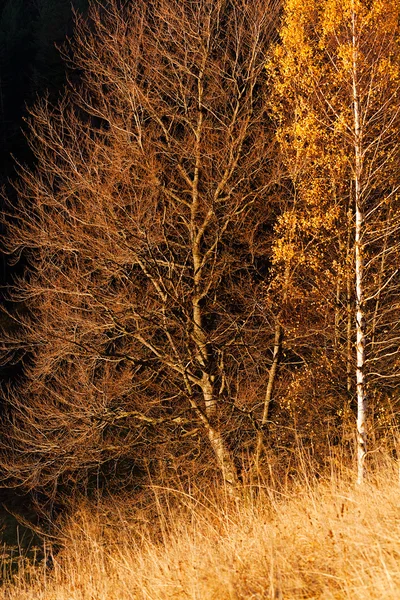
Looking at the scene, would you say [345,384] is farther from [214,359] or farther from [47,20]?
[47,20]

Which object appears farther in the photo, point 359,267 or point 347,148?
point 347,148

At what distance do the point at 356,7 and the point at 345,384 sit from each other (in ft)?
17.0

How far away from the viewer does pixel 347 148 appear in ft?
33.2

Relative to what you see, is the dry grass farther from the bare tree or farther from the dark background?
the dark background

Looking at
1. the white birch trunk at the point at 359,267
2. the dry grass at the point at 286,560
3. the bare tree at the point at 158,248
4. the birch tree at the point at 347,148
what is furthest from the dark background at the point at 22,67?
the dry grass at the point at 286,560

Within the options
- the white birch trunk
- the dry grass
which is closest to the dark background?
the white birch trunk

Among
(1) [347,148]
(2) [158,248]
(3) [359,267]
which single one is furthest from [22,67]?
(3) [359,267]


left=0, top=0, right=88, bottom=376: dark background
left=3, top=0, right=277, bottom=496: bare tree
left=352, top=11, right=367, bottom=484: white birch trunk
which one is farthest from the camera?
left=0, top=0, right=88, bottom=376: dark background

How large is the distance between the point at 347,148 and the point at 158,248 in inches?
145

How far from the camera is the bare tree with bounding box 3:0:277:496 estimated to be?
39.7ft

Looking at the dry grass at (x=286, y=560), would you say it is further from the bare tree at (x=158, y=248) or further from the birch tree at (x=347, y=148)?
the bare tree at (x=158, y=248)

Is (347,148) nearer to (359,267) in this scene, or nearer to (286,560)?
(359,267)

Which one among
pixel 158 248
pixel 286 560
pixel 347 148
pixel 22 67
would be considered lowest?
pixel 158 248

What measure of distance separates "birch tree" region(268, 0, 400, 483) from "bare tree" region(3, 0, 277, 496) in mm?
1335
